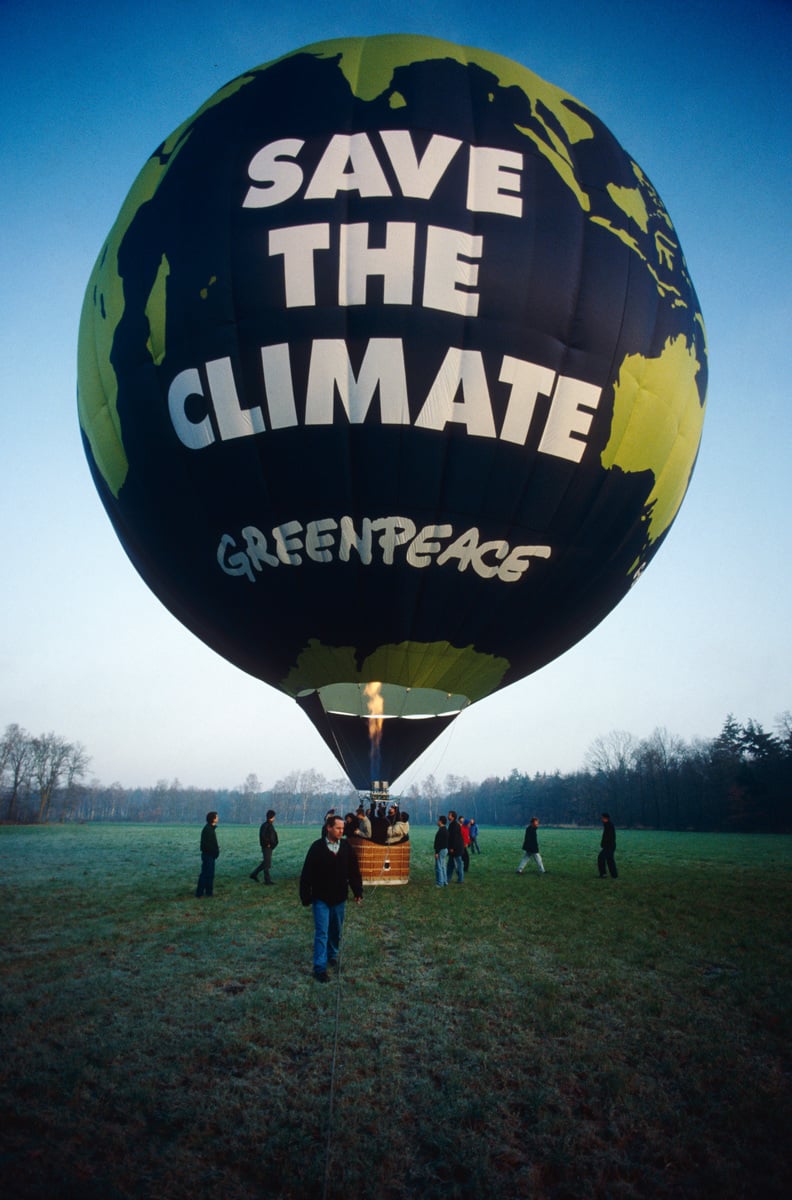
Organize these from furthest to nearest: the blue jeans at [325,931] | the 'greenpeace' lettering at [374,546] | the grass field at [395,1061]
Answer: the 'greenpeace' lettering at [374,546]
the blue jeans at [325,931]
the grass field at [395,1061]

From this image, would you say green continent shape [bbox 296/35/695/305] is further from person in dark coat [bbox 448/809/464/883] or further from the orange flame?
person in dark coat [bbox 448/809/464/883]

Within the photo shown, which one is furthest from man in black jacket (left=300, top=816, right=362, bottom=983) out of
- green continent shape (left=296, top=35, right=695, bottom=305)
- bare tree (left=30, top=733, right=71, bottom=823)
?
bare tree (left=30, top=733, right=71, bottom=823)

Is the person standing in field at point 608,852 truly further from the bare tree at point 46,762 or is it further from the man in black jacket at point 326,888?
the bare tree at point 46,762

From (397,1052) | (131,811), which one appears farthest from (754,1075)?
(131,811)

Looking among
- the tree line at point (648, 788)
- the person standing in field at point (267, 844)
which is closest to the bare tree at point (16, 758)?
the tree line at point (648, 788)

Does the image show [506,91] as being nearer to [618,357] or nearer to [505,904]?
[618,357]

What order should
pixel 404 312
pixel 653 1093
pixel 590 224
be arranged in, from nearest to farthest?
1. pixel 653 1093
2. pixel 404 312
3. pixel 590 224
